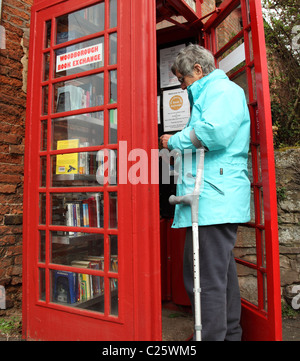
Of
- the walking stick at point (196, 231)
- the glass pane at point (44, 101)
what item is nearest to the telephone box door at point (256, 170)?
the walking stick at point (196, 231)

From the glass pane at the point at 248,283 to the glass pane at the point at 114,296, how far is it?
3.30ft

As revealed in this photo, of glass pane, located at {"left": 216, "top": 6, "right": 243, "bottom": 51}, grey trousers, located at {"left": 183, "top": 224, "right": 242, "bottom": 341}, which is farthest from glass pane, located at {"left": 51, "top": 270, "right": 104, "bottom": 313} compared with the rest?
glass pane, located at {"left": 216, "top": 6, "right": 243, "bottom": 51}

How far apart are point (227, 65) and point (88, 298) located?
2251 millimetres

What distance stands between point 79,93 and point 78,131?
0.30 meters

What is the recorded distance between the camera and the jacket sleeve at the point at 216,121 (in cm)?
181

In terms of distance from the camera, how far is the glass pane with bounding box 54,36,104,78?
225cm

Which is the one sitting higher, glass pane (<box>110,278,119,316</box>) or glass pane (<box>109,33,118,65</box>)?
glass pane (<box>109,33,118,65</box>)

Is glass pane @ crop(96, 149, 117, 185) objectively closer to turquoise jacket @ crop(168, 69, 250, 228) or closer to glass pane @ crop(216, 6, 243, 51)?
turquoise jacket @ crop(168, 69, 250, 228)

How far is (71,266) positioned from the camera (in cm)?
231

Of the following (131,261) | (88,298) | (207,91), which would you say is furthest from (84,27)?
(88,298)

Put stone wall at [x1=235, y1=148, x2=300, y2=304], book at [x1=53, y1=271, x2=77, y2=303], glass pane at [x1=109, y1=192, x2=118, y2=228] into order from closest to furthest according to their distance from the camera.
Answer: glass pane at [x1=109, y1=192, x2=118, y2=228], book at [x1=53, y1=271, x2=77, y2=303], stone wall at [x1=235, y1=148, x2=300, y2=304]

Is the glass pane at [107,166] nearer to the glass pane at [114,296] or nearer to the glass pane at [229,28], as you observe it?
the glass pane at [114,296]

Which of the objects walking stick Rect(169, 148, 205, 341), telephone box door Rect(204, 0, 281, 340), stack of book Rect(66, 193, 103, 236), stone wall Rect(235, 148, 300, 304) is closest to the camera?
walking stick Rect(169, 148, 205, 341)

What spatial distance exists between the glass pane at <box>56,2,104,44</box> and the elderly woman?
0.92 metres
